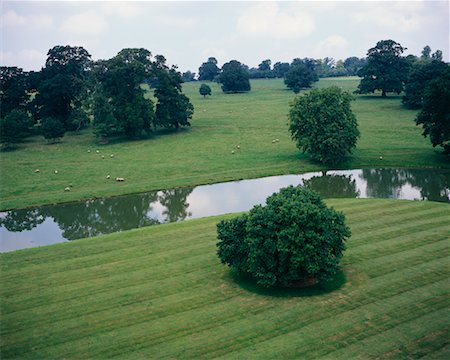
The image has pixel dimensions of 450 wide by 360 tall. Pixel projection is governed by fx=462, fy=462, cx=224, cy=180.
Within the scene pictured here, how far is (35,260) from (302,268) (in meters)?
19.5

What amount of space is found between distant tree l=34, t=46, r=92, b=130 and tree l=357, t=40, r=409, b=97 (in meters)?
64.3

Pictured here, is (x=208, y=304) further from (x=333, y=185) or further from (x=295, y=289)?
(x=333, y=185)

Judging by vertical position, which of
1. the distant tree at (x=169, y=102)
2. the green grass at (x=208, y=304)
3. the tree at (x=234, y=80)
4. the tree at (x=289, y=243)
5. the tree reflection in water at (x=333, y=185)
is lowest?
the green grass at (x=208, y=304)

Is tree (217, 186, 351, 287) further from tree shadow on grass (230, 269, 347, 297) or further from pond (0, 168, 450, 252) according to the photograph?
pond (0, 168, 450, 252)

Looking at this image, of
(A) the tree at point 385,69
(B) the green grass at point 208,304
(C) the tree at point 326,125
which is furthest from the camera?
(A) the tree at point 385,69

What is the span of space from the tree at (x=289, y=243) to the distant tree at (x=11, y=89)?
251ft

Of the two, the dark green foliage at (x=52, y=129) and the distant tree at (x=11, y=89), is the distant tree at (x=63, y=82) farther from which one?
the dark green foliage at (x=52, y=129)

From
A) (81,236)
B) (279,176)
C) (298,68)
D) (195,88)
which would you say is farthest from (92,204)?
(195,88)

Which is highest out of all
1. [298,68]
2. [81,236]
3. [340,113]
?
[298,68]

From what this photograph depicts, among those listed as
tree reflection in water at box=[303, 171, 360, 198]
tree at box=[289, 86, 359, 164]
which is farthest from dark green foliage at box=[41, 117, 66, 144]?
tree reflection in water at box=[303, 171, 360, 198]

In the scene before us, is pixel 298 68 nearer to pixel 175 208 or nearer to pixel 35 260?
pixel 175 208

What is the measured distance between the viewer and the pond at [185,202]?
42500mm

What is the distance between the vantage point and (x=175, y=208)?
155 feet

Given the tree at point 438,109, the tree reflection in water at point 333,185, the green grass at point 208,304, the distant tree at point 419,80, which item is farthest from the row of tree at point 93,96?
the green grass at point 208,304
